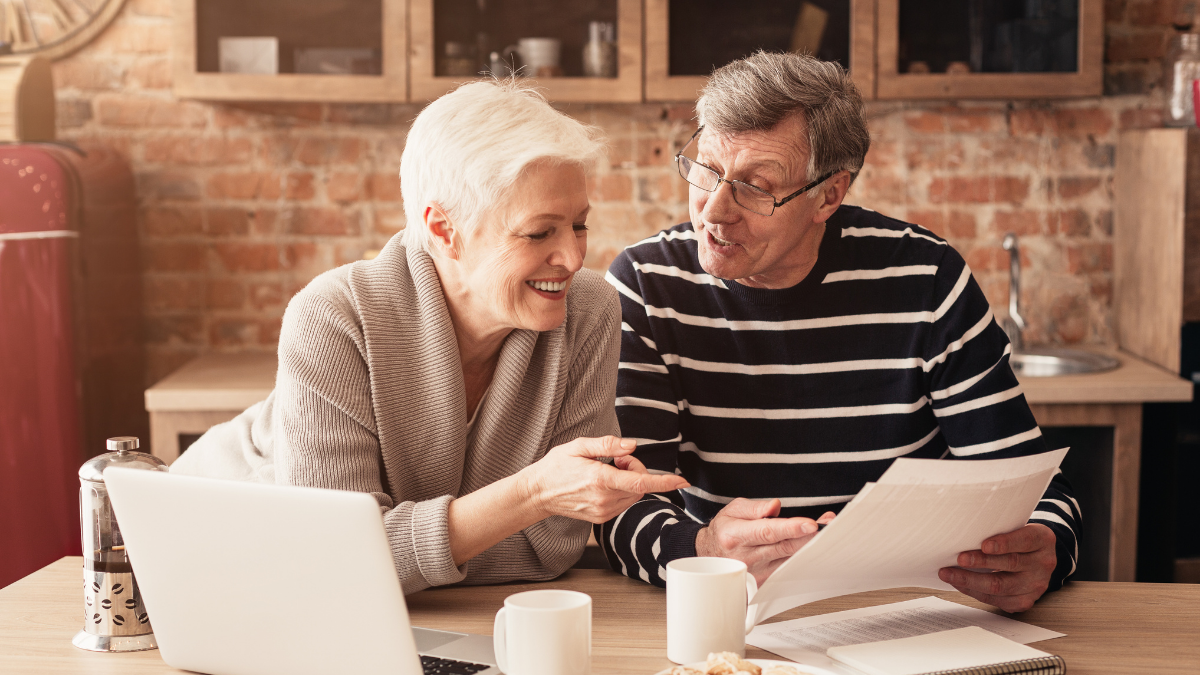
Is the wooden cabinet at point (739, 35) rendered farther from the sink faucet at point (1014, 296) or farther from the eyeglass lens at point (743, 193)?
the eyeglass lens at point (743, 193)

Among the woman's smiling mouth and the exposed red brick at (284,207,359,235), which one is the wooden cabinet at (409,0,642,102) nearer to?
the exposed red brick at (284,207,359,235)

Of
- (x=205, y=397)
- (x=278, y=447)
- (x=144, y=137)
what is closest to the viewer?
(x=278, y=447)

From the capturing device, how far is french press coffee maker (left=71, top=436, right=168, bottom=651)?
1132 millimetres

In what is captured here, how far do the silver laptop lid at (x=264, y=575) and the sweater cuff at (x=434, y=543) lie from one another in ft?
0.74

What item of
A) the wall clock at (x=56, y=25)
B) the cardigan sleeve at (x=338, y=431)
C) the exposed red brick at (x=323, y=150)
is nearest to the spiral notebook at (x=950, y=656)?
the cardigan sleeve at (x=338, y=431)

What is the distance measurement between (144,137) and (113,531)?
1973 mm

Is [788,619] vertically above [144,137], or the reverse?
[144,137]

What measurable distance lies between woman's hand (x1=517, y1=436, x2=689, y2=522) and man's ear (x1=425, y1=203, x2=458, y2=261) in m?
0.31

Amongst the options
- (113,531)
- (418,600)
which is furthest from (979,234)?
(113,531)

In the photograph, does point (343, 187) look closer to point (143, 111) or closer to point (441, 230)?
point (143, 111)

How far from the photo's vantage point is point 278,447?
1.25 meters

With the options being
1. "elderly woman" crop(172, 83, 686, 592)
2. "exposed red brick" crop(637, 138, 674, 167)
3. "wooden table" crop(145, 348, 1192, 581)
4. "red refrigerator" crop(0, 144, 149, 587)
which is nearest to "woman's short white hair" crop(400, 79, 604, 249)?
"elderly woman" crop(172, 83, 686, 592)

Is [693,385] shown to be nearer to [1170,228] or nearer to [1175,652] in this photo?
[1175,652]

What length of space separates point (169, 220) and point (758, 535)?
225 centimetres
